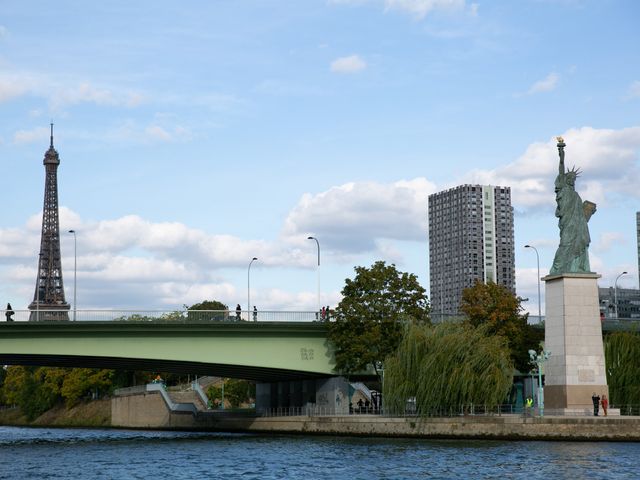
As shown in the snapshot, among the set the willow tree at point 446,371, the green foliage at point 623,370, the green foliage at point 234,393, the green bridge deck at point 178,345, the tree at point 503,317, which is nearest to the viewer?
the willow tree at point 446,371

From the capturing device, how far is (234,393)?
136 meters

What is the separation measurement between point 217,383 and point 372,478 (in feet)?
314

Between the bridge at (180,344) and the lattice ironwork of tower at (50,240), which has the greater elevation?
the lattice ironwork of tower at (50,240)

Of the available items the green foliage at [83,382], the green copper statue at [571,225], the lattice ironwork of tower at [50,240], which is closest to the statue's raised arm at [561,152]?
the green copper statue at [571,225]

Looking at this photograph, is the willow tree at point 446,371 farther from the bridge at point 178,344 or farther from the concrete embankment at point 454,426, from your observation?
the bridge at point 178,344

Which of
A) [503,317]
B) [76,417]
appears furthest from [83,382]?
[503,317]

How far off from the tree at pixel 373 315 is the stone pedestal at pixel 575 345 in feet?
49.2

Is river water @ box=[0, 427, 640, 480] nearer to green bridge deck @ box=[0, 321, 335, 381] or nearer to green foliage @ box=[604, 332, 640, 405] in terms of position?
green bridge deck @ box=[0, 321, 335, 381]

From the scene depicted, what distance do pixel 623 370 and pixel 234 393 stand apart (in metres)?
64.3

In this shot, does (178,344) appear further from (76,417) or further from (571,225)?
(76,417)

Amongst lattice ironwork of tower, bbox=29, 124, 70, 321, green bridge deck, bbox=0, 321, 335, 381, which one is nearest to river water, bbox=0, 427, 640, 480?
green bridge deck, bbox=0, 321, 335, 381

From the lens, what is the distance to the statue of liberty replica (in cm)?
7312

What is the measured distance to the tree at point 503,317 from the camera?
9050 cm

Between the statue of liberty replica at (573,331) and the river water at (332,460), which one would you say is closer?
the river water at (332,460)
